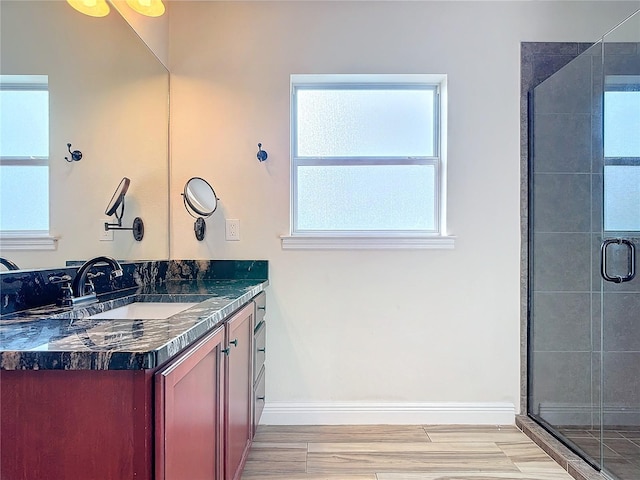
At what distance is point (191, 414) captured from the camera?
1078 mm

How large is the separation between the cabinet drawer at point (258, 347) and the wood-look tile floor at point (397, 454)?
1.40 feet

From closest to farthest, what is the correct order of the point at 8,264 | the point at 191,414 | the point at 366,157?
the point at 191,414 < the point at 8,264 < the point at 366,157

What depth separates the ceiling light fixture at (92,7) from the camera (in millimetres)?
1548

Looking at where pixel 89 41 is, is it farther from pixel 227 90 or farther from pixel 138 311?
pixel 138 311

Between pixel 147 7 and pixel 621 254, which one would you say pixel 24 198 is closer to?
pixel 147 7

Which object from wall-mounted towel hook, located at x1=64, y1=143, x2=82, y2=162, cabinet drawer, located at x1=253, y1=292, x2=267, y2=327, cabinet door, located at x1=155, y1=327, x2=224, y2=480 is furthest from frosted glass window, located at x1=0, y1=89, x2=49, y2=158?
→ cabinet drawer, located at x1=253, y1=292, x2=267, y2=327

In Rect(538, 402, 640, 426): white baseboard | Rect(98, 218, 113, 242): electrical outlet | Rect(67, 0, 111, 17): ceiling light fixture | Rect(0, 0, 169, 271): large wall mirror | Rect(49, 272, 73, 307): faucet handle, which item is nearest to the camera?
Rect(0, 0, 169, 271): large wall mirror

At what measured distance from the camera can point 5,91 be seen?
117 cm

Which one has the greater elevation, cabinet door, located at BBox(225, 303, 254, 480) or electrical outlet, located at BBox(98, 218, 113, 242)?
electrical outlet, located at BBox(98, 218, 113, 242)

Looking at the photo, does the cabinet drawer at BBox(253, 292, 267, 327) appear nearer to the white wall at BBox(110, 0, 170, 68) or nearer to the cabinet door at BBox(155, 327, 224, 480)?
the cabinet door at BBox(155, 327, 224, 480)

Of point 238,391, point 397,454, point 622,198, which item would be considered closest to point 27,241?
point 238,391

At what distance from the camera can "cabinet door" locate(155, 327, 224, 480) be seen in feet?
2.89

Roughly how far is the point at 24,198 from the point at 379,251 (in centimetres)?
171

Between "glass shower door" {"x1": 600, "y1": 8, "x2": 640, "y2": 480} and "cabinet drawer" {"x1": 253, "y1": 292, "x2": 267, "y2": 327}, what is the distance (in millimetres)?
1624
